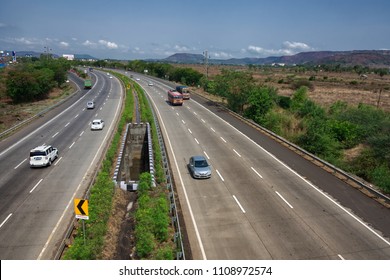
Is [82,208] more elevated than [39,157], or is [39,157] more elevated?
[82,208]

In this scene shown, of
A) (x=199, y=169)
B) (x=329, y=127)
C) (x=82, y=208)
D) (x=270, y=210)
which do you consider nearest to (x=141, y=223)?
(x=82, y=208)

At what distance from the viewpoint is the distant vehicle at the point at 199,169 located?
2545cm

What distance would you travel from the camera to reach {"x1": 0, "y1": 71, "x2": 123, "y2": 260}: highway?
58.1 ft

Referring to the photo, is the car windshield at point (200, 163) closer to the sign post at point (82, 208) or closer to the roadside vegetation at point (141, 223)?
the roadside vegetation at point (141, 223)

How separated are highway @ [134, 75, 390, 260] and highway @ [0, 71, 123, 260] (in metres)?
7.80

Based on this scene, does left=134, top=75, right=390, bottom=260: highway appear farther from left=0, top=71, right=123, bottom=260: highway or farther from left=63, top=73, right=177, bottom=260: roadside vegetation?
left=0, top=71, right=123, bottom=260: highway

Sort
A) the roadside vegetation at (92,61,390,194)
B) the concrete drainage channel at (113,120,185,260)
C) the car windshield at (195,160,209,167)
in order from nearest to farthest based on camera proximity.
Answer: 1. the car windshield at (195,160,209,167)
2. the roadside vegetation at (92,61,390,194)
3. the concrete drainage channel at (113,120,185,260)

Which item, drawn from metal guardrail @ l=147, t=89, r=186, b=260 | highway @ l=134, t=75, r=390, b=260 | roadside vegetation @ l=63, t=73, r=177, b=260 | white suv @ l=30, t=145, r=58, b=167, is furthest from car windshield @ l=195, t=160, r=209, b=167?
white suv @ l=30, t=145, r=58, b=167

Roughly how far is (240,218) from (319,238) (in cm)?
457

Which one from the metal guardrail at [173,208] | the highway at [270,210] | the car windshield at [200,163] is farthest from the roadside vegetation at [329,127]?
the metal guardrail at [173,208]

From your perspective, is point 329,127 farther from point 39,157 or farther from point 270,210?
point 39,157

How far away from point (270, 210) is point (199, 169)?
7.27 meters

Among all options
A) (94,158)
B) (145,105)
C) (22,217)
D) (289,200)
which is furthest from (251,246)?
(145,105)

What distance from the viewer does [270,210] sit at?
20.4 m
